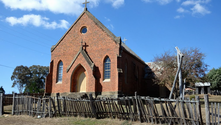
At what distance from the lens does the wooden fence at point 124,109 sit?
974 centimetres

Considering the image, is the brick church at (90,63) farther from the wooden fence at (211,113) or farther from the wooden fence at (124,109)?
the wooden fence at (211,113)

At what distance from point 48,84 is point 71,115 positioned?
1248 centimetres

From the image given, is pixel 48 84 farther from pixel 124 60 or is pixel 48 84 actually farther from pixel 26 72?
pixel 26 72

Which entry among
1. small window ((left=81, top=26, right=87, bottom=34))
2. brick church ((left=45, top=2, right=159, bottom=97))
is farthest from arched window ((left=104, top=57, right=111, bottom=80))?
small window ((left=81, top=26, right=87, bottom=34))

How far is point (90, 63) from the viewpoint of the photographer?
74.9ft

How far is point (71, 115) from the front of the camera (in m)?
13.8

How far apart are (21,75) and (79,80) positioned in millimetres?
42573

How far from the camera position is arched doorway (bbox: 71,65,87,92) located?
23703 mm

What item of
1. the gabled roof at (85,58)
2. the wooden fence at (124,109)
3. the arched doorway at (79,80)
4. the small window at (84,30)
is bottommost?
the wooden fence at (124,109)

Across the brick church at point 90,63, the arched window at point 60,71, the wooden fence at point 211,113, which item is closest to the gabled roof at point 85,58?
the brick church at point 90,63

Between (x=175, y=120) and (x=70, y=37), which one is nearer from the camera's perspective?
(x=175, y=120)

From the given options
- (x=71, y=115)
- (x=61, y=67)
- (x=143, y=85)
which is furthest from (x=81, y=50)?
(x=143, y=85)

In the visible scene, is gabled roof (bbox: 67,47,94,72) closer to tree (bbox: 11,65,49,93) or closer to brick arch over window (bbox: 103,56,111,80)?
brick arch over window (bbox: 103,56,111,80)

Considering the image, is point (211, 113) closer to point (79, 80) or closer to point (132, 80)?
point (79, 80)
